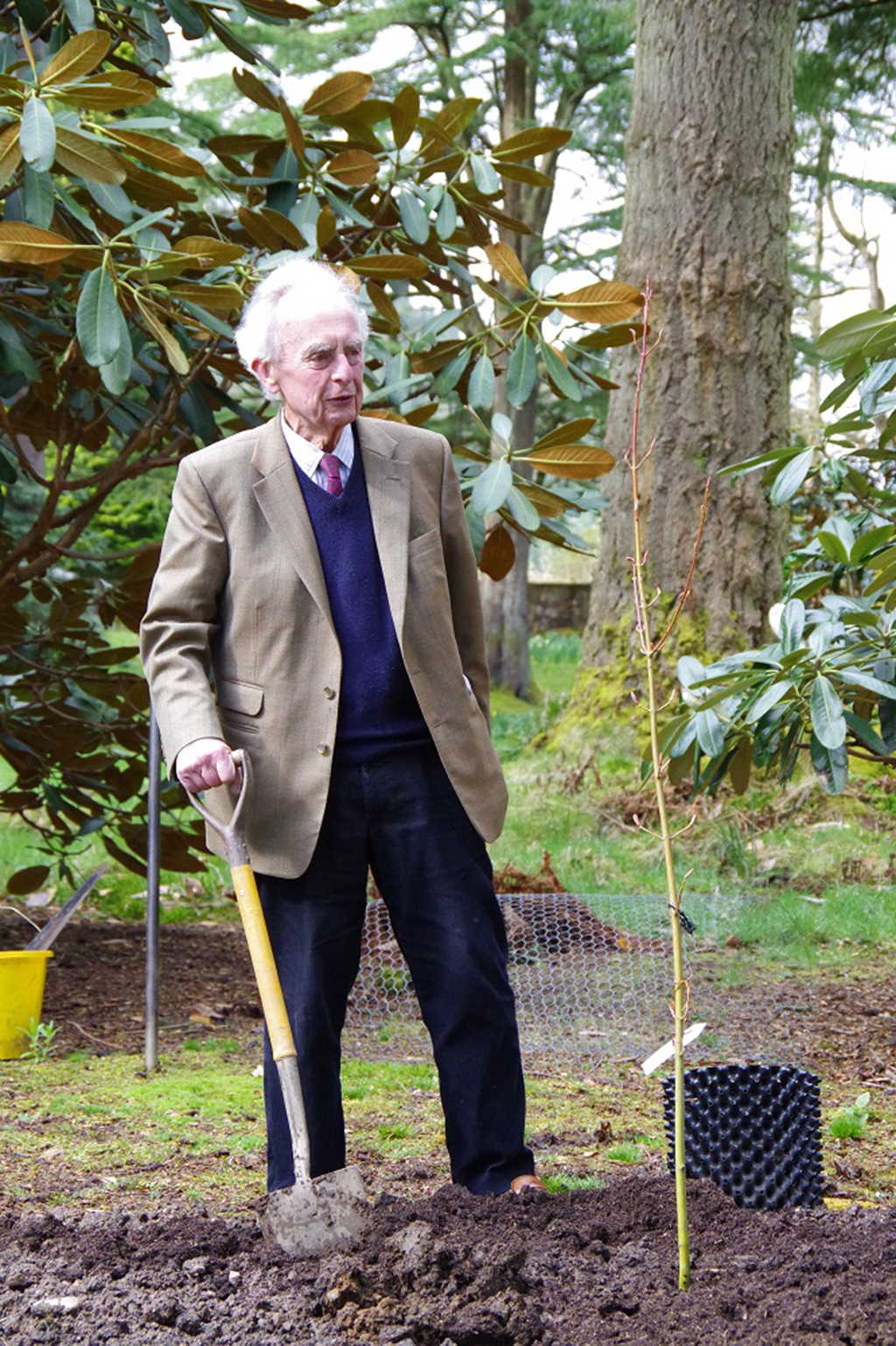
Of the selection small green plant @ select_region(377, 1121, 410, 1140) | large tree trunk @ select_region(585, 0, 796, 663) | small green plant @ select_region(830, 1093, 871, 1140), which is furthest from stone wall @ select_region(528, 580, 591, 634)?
small green plant @ select_region(377, 1121, 410, 1140)

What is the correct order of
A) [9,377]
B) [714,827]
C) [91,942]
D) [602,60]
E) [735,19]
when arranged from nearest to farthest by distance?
[9,377] < [91,942] < [714,827] < [735,19] < [602,60]

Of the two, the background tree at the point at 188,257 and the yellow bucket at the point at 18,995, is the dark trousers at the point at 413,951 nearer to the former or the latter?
the background tree at the point at 188,257

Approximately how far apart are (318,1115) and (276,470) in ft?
3.91

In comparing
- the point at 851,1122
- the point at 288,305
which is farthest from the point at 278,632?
the point at 851,1122

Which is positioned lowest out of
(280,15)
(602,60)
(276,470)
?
(276,470)

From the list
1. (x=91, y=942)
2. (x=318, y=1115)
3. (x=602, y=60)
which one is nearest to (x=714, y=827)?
(x=91, y=942)

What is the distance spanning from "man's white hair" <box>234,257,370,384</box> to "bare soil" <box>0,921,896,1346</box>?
5.05 ft

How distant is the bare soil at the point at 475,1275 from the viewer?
214cm

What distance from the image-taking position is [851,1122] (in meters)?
3.44

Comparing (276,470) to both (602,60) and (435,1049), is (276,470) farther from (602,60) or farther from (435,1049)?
(602,60)

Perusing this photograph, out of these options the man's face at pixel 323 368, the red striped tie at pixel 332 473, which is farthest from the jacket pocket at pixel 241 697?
the man's face at pixel 323 368

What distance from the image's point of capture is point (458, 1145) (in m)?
2.82

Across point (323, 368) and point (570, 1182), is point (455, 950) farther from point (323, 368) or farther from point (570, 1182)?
point (323, 368)

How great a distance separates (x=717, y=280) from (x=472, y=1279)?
5742 millimetres
